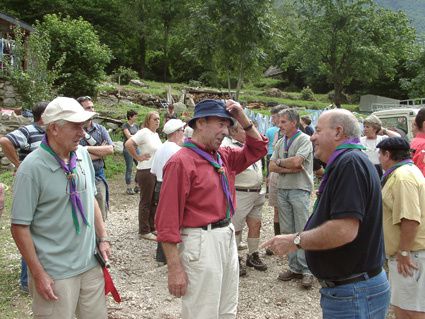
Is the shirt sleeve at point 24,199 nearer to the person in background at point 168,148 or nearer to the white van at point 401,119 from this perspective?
the person in background at point 168,148

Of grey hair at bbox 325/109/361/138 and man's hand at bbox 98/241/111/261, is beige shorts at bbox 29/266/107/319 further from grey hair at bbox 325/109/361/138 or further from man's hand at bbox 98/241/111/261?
grey hair at bbox 325/109/361/138

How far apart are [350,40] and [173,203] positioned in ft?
117

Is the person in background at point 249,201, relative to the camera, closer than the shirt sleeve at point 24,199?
No

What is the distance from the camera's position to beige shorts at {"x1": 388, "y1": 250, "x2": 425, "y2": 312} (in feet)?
11.1

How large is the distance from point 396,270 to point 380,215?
1.21 meters

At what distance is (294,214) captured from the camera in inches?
214

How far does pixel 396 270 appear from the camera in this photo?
3469 mm

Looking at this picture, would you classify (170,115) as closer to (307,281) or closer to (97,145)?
(97,145)

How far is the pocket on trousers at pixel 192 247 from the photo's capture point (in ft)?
9.38

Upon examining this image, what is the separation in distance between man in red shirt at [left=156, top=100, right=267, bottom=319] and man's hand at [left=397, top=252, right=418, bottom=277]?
1341mm

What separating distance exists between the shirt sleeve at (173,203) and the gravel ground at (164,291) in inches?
76.8

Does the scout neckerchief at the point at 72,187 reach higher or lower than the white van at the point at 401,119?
lower

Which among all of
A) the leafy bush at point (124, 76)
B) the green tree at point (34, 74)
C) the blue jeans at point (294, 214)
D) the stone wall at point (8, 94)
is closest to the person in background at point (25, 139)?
the blue jeans at point (294, 214)

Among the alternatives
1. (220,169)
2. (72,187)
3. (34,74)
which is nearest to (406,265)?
(220,169)
